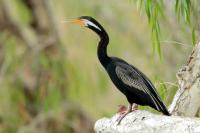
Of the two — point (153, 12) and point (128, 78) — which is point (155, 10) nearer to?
point (153, 12)

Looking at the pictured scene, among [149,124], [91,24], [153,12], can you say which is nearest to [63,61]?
[153,12]

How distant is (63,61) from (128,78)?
570 centimetres

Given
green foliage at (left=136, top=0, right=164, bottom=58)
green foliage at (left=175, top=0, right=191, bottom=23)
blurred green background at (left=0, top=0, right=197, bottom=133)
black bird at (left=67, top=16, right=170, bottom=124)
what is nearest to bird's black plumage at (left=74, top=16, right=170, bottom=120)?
black bird at (left=67, top=16, right=170, bottom=124)

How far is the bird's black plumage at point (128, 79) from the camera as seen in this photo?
575cm

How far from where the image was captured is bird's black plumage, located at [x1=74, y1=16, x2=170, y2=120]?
5.75 meters

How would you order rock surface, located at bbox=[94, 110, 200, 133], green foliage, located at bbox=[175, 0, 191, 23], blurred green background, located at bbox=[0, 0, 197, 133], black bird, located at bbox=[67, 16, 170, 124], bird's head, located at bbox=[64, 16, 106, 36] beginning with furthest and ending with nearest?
blurred green background, located at bbox=[0, 0, 197, 133] < green foliage, located at bbox=[175, 0, 191, 23] < bird's head, located at bbox=[64, 16, 106, 36] < black bird, located at bbox=[67, 16, 170, 124] < rock surface, located at bbox=[94, 110, 200, 133]

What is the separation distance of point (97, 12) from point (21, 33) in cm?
136

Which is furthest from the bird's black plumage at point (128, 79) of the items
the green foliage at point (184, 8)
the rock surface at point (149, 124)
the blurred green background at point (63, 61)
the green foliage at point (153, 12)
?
the blurred green background at point (63, 61)

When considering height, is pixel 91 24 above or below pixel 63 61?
above

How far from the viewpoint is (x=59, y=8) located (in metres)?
12.2

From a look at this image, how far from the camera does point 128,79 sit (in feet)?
19.1

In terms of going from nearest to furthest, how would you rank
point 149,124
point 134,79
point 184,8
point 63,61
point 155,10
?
point 149,124, point 134,79, point 184,8, point 155,10, point 63,61

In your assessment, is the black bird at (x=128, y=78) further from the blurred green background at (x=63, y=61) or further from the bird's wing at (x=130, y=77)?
the blurred green background at (x=63, y=61)

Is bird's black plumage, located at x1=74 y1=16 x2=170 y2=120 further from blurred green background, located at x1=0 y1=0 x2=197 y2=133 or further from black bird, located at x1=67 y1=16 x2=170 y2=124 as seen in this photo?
blurred green background, located at x1=0 y1=0 x2=197 y2=133
